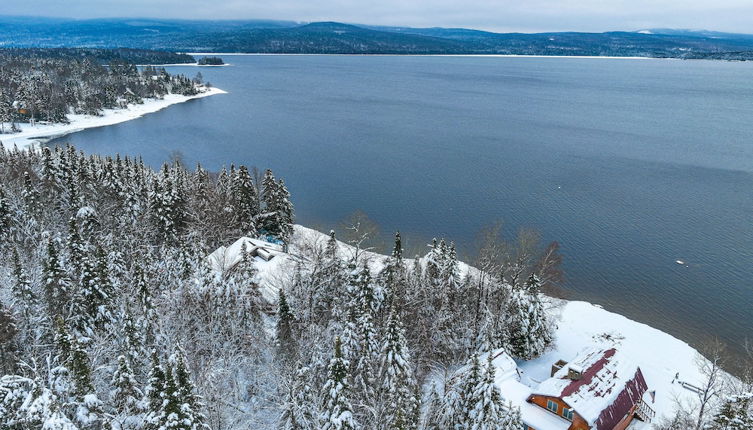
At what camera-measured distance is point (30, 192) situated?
1471 inches

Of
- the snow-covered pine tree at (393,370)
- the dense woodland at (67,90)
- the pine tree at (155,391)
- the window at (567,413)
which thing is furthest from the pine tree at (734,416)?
the dense woodland at (67,90)

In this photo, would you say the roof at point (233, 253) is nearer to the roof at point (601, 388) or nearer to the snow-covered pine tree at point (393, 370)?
the snow-covered pine tree at point (393, 370)

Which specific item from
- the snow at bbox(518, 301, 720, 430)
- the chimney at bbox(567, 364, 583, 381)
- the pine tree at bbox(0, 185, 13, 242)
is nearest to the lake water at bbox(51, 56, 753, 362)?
the snow at bbox(518, 301, 720, 430)

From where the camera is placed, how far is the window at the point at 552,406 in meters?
24.2

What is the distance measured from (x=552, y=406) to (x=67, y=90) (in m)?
131

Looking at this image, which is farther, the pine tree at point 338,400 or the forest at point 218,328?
the pine tree at point 338,400

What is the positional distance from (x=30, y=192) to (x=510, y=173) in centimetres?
5778

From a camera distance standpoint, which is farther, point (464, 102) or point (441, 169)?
point (464, 102)

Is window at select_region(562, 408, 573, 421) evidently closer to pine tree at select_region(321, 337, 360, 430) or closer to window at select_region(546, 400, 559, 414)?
window at select_region(546, 400, 559, 414)

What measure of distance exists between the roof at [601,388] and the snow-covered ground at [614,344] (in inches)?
77.7

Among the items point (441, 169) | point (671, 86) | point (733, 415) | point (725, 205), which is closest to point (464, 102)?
point (441, 169)

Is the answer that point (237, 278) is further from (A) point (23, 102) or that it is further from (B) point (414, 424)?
(A) point (23, 102)

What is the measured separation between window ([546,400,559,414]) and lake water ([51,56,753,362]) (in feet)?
57.2

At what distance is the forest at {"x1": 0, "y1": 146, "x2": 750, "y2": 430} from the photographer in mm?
16938
